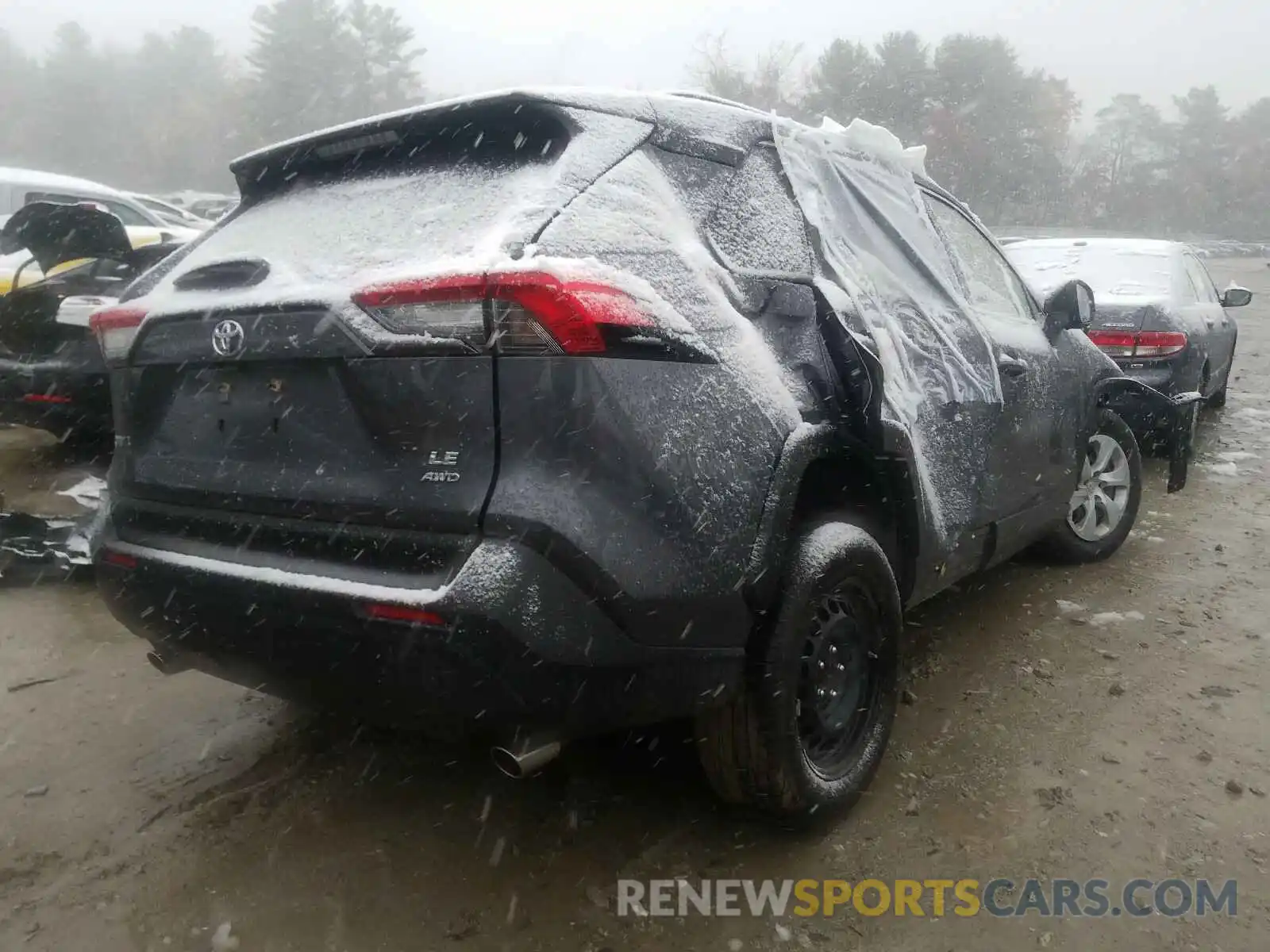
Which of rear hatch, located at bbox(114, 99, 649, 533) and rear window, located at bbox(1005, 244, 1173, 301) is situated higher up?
rear hatch, located at bbox(114, 99, 649, 533)

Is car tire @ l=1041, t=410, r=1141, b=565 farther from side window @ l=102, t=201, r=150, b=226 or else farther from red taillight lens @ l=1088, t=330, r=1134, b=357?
side window @ l=102, t=201, r=150, b=226

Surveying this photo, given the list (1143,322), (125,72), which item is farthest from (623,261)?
(125,72)

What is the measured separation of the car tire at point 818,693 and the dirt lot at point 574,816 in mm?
181

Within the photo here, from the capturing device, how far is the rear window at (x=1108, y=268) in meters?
6.79

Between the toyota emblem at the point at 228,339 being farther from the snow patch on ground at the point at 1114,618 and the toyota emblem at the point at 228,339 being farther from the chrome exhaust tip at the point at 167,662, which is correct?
the snow patch on ground at the point at 1114,618

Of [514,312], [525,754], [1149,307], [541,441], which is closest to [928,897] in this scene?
[525,754]

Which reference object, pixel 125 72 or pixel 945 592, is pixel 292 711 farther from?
pixel 125 72

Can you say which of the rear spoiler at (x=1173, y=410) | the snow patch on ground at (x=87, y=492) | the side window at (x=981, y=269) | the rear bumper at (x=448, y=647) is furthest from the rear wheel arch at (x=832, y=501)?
the snow patch on ground at (x=87, y=492)

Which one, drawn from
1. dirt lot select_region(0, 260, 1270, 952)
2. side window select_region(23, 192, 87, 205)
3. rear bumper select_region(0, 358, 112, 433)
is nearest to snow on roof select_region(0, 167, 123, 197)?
side window select_region(23, 192, 87, 205)

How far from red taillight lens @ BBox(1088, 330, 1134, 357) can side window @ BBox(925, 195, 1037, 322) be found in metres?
2.93

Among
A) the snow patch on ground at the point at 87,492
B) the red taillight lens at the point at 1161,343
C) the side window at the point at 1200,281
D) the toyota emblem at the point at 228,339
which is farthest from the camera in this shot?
the side window at the point at 1200,281

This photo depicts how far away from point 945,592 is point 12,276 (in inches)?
216

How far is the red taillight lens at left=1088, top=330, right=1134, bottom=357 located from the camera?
257 inches

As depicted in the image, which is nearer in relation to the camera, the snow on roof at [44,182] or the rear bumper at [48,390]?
the rear bumper at [48,390]
